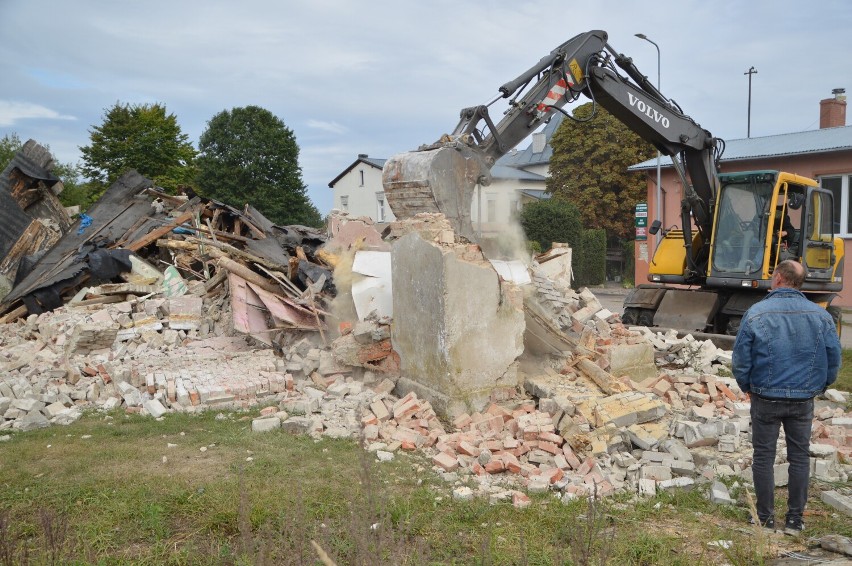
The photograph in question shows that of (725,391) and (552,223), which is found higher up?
(552,223)

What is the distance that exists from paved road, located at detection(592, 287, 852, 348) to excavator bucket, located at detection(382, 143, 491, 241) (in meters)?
9.03

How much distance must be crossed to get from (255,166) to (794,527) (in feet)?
130

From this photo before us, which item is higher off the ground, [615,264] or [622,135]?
[622,135]

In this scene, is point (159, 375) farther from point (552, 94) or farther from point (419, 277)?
point (552, 94)

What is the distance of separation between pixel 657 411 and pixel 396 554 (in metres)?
4.71

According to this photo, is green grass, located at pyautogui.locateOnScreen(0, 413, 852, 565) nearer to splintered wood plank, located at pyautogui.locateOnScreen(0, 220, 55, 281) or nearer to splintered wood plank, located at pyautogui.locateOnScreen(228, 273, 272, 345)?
splintered wood plank, located at pyautogui.locateOnScreen(228, 273, 272, 345)

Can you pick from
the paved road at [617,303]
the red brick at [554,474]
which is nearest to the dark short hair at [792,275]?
the red brick at [554,474]

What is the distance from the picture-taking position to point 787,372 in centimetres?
433

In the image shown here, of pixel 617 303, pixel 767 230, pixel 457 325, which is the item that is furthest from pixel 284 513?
pixel 617 303

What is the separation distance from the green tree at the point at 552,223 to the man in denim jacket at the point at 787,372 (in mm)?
22394

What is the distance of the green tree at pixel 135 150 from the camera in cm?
3612

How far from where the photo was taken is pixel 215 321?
1075 cm

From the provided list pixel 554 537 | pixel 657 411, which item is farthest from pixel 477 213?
pixel 554 537

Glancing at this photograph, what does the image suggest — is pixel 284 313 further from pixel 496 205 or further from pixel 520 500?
pixel 520 500
